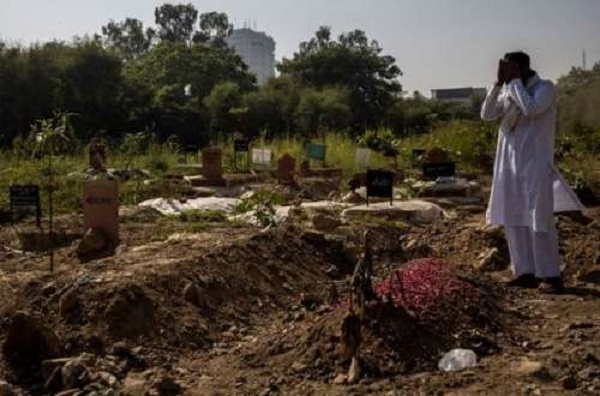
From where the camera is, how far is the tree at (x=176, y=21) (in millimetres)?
66750

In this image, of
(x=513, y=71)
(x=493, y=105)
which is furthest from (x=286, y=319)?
(x=513, y=71)

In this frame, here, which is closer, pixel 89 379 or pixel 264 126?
pixel 89 379

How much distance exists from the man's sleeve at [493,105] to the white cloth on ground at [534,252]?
75 centimetres

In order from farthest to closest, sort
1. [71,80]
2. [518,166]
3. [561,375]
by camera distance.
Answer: [71,80] < [518,166] < [561,375]

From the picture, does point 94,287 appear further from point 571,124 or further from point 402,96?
point 402,96

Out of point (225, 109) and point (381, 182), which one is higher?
point (225, 109)

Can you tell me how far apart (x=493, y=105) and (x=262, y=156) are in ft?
30.3

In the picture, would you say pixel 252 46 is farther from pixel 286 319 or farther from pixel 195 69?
pixel 286 319

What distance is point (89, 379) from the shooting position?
11.2 feet

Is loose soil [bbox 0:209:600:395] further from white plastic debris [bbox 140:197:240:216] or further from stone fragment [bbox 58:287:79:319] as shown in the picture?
white plastic debris [bbox 140:197:240:216]

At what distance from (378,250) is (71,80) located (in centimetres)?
2135

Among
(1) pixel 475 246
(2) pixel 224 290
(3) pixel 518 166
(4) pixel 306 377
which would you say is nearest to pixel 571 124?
(1) pixel 475 246

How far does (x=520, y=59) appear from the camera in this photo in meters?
5.13

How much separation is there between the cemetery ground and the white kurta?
1.59 feet
